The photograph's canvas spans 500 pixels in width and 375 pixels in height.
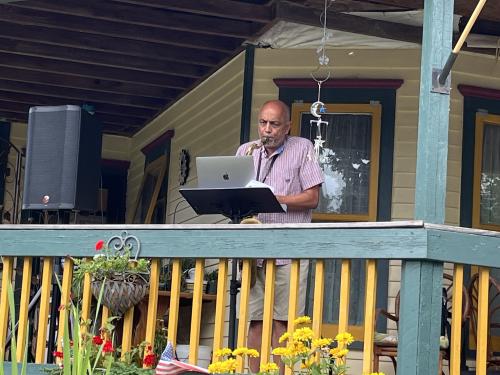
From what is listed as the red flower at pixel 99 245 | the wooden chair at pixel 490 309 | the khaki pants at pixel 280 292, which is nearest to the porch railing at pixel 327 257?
the red flower at pixel 99 245

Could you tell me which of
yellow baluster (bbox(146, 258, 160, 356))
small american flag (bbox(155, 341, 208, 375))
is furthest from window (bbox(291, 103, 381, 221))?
small american flag (bbox(155, 341, 208, 375))

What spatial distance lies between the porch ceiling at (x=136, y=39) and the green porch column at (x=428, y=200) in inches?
89.6

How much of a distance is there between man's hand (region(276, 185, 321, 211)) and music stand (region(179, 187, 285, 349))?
33 centimetres

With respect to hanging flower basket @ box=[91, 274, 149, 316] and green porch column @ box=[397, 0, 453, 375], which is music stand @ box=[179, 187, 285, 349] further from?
green porch column @ box=[397, 0, 453, 375]

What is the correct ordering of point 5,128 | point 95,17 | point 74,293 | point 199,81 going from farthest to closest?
1. point 5,128
2. point 199,81
3. point 95,17
4. point 74,293

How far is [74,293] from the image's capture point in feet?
17.2

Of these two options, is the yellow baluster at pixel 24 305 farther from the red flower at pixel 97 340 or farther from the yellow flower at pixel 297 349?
the yellow flower at pixel 297 349

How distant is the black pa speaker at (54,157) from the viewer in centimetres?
652

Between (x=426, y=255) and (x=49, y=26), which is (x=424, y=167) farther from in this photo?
(x=49, y=26)

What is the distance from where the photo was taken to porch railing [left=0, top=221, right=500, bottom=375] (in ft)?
14.7

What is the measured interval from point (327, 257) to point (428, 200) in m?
0.50

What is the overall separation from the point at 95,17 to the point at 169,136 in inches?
82.3

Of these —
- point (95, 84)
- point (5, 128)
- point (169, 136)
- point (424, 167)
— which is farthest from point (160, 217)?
point (424, 167)

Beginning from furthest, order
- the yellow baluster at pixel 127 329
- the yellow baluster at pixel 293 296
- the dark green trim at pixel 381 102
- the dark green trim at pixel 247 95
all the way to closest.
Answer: the dark green trim at pixel 247 95
the dark green trim at pixel 381 102
the yellow baluster at pixel 127 329
the yellow baluster at pixel 293 296
